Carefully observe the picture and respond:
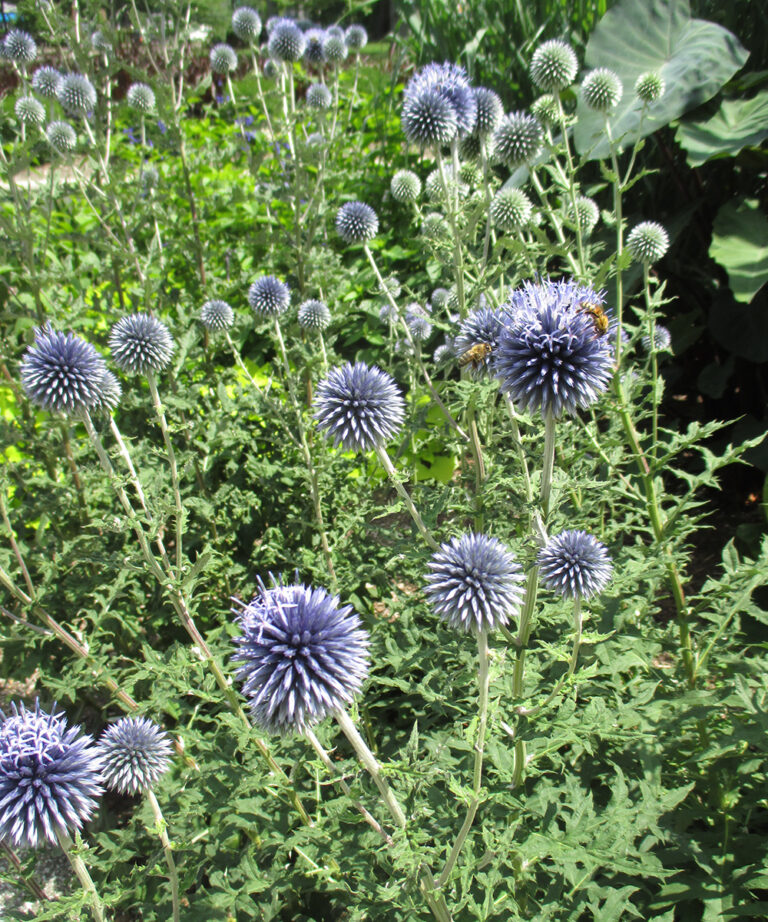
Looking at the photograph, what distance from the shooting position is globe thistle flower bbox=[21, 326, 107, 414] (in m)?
2.16

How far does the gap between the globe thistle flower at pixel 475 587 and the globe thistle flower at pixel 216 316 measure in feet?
6.78

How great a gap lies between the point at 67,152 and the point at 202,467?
6.60 ft

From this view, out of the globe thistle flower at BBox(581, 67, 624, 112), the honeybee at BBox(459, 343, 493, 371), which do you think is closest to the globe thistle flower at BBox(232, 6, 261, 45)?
the globe thistle flower at BBox(581, 67, 624, 112)

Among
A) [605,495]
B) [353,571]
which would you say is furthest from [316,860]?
[605,495]

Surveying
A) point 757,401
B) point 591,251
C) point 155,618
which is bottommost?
point 155,618

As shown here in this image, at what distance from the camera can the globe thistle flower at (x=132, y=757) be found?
1.79 m

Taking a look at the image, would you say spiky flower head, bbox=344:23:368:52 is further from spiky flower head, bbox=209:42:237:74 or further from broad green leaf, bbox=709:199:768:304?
broad green leaf, bbox=709:199:768:304

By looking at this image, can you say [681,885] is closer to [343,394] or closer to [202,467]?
[343,394]

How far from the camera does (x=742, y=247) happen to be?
3504mm

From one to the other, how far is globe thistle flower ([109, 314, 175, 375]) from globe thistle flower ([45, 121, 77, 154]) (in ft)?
5.39

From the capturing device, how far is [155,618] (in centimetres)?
288

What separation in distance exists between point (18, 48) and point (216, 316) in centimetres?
202

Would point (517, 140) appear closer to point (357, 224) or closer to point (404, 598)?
point (357, 224)

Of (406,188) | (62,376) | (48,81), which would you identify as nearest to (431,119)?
(406,188)
